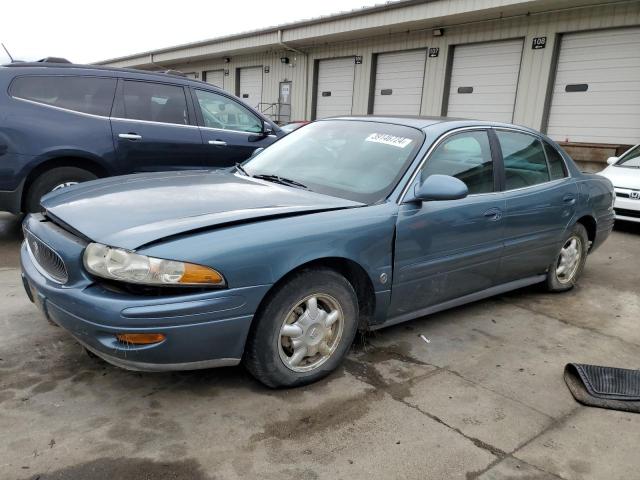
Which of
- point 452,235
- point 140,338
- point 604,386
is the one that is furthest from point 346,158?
point 604,386

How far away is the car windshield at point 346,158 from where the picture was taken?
3.21m

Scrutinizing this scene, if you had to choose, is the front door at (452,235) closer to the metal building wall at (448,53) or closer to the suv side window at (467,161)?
the suv side window at (467,161)

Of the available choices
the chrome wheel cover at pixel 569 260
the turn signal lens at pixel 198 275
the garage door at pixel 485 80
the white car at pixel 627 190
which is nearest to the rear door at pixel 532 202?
the chrome wheel cover at pixel 569 260

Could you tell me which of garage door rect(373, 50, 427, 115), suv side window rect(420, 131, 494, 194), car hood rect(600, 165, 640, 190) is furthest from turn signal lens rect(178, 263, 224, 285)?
garage door rect(373, 50, 427, 115)

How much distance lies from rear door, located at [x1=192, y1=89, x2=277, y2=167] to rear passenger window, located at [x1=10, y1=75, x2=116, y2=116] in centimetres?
101

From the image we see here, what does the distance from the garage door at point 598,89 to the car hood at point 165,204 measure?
10001 mm

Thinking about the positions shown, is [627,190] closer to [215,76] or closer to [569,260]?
[569,260]

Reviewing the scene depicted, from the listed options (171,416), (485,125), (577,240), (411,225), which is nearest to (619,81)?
(577,240)

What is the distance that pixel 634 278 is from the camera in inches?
214

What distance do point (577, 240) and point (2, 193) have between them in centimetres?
536

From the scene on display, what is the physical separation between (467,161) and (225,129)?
11.3ft

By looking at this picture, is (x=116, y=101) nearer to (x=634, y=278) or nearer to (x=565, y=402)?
(x=565, y=402)

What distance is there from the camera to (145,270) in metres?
2.28

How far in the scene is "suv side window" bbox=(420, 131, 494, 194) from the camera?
3.40 m
